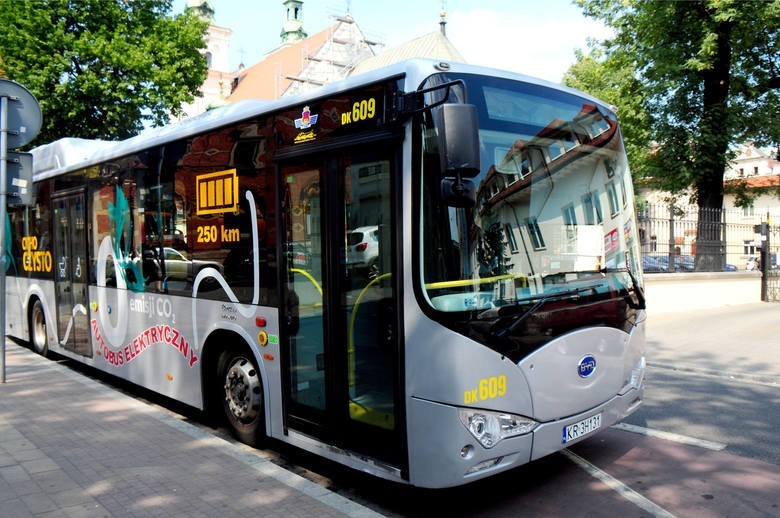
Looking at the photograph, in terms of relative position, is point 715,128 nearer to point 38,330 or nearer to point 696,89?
point 696,89

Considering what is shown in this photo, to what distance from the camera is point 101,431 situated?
19.1 ft

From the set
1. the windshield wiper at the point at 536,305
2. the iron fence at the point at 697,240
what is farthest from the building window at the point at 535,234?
the iron fence at the point at 697,240

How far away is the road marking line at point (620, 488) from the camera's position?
439cm

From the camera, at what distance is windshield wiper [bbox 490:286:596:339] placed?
4023 millimetres

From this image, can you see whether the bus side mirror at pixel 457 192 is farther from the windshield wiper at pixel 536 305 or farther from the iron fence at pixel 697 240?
the iron fence at pixel 697 240

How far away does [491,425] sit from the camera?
4.00 metres

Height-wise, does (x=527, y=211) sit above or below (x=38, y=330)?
above

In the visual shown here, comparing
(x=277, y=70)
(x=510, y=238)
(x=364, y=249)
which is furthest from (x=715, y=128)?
(x=277, y=70)

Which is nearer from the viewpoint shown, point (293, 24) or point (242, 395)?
point (242, 395)

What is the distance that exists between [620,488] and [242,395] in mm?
3271

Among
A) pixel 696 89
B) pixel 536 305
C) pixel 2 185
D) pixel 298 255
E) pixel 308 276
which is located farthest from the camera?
pixel 696 89

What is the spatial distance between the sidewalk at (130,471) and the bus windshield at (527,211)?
1681 millimetres

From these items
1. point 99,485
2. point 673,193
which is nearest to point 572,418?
point 99,485

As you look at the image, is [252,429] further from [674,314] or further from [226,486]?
[674,314]
